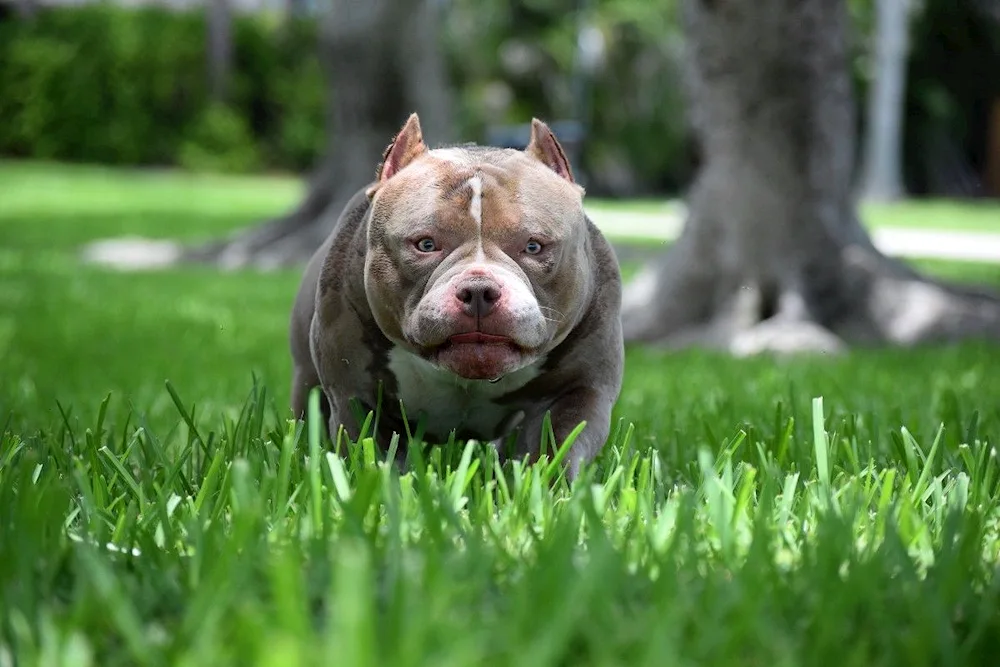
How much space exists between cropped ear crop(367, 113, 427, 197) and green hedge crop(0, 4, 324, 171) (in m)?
23.8

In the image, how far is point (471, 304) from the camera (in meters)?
2.67

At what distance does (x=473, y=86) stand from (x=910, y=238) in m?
12.9

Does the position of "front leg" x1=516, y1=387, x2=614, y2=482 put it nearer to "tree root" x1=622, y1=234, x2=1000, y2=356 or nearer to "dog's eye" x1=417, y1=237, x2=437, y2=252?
"dog's eye" x1=417, y1=237, x2=437, y2=252

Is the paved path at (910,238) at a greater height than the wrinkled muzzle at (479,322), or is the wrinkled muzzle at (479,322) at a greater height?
the wrinkled muzzle at (479,322)

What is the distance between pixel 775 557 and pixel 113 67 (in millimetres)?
25387

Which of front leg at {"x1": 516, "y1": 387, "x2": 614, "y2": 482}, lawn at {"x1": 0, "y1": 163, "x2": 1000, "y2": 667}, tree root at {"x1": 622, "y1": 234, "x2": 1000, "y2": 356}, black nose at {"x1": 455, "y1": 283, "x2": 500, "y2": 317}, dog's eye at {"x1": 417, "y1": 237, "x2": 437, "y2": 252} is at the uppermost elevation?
dog's eye at {"x1": 417, "y1": 237, "x2": 437, "y2": 252}

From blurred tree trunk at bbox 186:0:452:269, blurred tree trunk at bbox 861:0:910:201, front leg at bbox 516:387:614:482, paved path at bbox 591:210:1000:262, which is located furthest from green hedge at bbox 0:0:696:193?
front leg at bbox 516:387:614:482

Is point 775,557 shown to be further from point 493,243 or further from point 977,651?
point 493,243

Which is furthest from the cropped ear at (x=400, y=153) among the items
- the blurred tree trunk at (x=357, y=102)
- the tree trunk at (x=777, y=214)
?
the blurred tree trunk at (x=357, y=102)

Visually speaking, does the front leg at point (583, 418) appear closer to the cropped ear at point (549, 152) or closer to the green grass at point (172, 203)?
the cropped ear at point (549, 152)

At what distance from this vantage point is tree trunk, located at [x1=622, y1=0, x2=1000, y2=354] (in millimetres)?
6992

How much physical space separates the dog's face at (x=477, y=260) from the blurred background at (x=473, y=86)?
21.6 meters

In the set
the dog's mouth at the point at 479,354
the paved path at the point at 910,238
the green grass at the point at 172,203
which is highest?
the dog's mouth at the point at 479,354

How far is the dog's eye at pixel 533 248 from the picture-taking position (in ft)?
9.45
